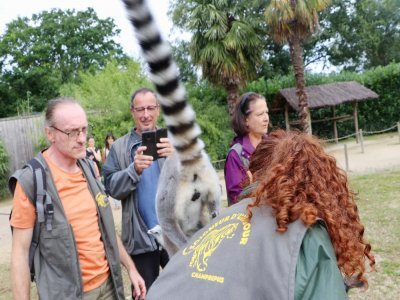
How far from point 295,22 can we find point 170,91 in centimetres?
1241

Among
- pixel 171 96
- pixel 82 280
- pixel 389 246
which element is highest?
pixel 171 96

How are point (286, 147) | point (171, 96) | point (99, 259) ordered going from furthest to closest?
point (99, 259) < point (171, 96) < point (286, 147)

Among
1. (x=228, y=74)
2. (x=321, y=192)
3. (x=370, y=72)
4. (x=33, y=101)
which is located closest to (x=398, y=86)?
(x=370, y=72)

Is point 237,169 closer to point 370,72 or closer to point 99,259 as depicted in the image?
point 99,259

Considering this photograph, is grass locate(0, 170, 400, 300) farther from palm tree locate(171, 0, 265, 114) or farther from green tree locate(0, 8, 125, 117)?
green tree locate(0, 8, 125, 117)

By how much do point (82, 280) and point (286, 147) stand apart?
1.33m

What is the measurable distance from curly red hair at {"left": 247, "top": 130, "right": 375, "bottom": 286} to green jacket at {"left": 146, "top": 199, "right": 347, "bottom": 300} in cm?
4

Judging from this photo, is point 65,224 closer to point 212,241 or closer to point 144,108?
point 144,108

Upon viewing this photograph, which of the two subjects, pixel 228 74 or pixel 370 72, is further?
pixel 370 72

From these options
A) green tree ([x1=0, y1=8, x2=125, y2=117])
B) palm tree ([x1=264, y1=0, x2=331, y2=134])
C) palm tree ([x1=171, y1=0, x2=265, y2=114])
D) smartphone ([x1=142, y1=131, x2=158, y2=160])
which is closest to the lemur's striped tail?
smartphone ([x1=142, y1=131, x2=158, y2=160])

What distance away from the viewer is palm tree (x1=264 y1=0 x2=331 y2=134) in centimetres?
1269

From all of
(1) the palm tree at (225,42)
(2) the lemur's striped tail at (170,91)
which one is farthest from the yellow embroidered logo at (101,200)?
(1) the palm tree at (225,42)

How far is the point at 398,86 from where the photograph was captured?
21375 mm

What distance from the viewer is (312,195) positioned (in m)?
1.20
